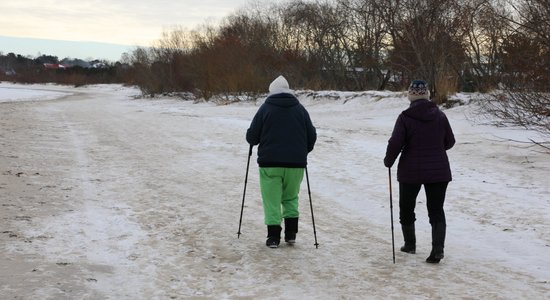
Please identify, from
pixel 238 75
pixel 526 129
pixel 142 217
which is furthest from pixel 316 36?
pixel 142 217

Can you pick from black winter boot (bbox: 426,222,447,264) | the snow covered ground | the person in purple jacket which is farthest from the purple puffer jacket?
the snow covered ground

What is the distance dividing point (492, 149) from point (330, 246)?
342 inches

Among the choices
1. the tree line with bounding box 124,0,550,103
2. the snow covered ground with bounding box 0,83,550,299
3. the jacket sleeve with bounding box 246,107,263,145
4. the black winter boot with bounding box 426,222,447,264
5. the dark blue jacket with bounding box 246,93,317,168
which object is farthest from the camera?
the tree line with bounding box 124,0,550,103

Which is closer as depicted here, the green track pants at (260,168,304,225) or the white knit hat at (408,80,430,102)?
the white knit hat at (408,80,430,102)

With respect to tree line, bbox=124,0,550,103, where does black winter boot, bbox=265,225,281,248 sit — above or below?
below

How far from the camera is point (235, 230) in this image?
6.90 m

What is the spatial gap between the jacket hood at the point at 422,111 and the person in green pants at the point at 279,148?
3.79 ft

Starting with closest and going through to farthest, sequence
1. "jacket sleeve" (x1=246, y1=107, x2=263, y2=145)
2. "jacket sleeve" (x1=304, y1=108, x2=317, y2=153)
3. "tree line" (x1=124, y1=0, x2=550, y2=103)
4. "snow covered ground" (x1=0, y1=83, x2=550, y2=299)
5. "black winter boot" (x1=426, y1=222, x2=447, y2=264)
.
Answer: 1. "snow covered ground" (x1=0, y1=83, x2=550, y2=299)
2. "black winter boot" (x1=426, y1=222, x2=447, y2=264)
3. "jacket sleeve" (x1=246, y1=107, x2=263, y2=145)
4. "jacket sleeve" (x1=304, y1=108, x2=317, y2=153)
5. "tree line" (x1=124, y1=0, x2=550, y2=103)

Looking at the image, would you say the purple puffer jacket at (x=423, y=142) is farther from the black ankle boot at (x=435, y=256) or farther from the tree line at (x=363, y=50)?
the tree line at (x=363, y=50)

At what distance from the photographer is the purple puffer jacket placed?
547cm

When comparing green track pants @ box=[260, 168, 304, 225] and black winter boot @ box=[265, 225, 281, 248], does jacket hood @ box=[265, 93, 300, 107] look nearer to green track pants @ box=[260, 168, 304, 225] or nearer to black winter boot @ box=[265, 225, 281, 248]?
green track pants @ box=[260, 168, 304, 225]

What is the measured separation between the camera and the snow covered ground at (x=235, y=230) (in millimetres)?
4961

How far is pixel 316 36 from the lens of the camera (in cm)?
4219

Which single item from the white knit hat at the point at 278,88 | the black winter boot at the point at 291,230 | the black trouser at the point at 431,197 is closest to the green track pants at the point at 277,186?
the black winter boot at the point at 291,230
